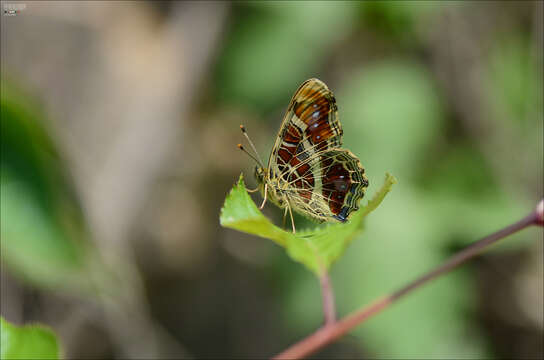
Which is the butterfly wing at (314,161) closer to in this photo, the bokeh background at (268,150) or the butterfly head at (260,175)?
the butterfly head at (260,175)

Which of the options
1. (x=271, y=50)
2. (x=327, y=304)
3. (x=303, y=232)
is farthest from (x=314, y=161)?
(x=271, y=50)

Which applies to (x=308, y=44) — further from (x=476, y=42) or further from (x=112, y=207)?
(x=112, y=207)

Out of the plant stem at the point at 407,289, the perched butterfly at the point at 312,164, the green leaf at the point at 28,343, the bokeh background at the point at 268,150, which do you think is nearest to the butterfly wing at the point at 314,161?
the perched butterfly at the point at 312,164

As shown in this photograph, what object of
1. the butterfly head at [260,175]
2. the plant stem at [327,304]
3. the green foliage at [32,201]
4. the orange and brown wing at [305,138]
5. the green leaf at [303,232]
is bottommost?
the plant stem at [327,304]

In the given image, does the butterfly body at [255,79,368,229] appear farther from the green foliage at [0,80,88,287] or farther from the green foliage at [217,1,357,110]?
the green foliage at [217,1,357,110]

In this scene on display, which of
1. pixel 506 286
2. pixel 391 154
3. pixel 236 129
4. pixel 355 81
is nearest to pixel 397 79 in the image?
pixel 355 81

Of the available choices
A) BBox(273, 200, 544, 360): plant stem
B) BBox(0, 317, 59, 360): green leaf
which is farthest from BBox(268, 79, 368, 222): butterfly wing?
BBox(0, 317, 59, 360): green leaf

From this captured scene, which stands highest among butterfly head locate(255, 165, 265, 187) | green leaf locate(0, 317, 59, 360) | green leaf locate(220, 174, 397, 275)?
butterfly head locate(255, 165, 265, 187)
